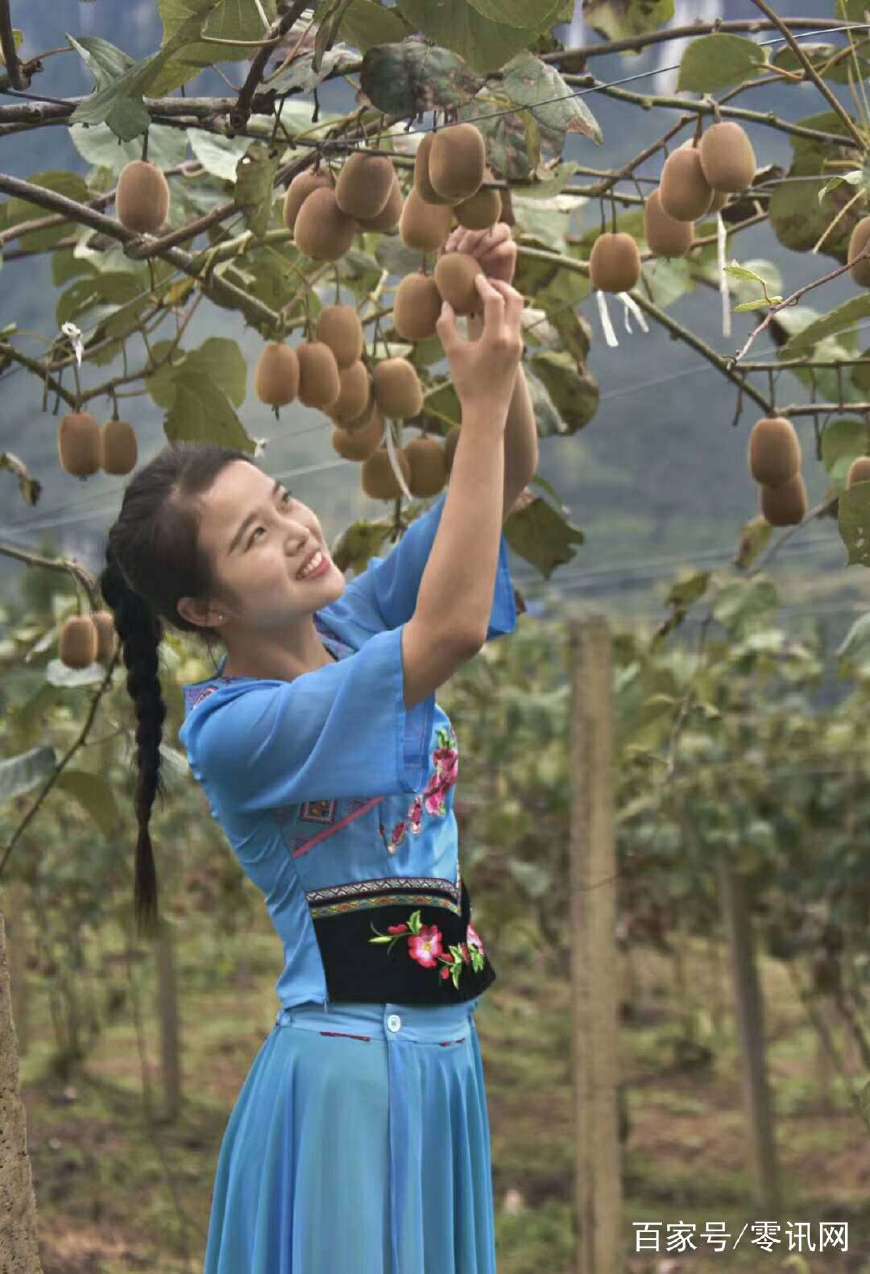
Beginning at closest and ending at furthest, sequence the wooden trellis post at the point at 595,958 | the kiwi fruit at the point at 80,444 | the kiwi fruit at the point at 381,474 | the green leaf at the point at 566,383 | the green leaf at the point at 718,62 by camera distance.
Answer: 1. the green leaf at the point at 718,62
2. the kiwi fruit at the point at 80,444
3. the kiwi fruit at the point at 381,474
4. the green leaf at the point at 566,383
5. the wooden trellis post at the point at 595,958

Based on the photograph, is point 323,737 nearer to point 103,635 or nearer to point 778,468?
point 778,468

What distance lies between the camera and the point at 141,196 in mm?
1302

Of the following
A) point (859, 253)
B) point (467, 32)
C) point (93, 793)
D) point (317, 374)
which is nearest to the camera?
point (467, 32)

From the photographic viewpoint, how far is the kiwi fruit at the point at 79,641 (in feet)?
5.69

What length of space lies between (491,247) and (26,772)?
856 millimetres

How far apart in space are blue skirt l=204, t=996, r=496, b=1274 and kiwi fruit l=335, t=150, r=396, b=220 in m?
0.57

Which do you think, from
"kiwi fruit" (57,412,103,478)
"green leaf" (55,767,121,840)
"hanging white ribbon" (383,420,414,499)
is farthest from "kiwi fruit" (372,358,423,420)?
"green leaf" (55,767,121,840)

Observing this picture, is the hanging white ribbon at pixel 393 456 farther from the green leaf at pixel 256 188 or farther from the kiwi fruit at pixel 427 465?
the green leaf at pixel 256 188

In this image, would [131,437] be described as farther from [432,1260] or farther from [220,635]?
[432,1260]

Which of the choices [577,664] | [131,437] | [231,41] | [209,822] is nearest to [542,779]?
[209,822]

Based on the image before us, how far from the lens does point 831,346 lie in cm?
185

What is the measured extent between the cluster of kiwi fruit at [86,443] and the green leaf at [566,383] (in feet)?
1.42

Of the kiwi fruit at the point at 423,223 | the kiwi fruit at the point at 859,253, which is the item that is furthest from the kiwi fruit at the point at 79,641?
the kiwi fruit at the point at 859,253

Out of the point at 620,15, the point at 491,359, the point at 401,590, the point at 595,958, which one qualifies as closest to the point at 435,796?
the point at 401,590
